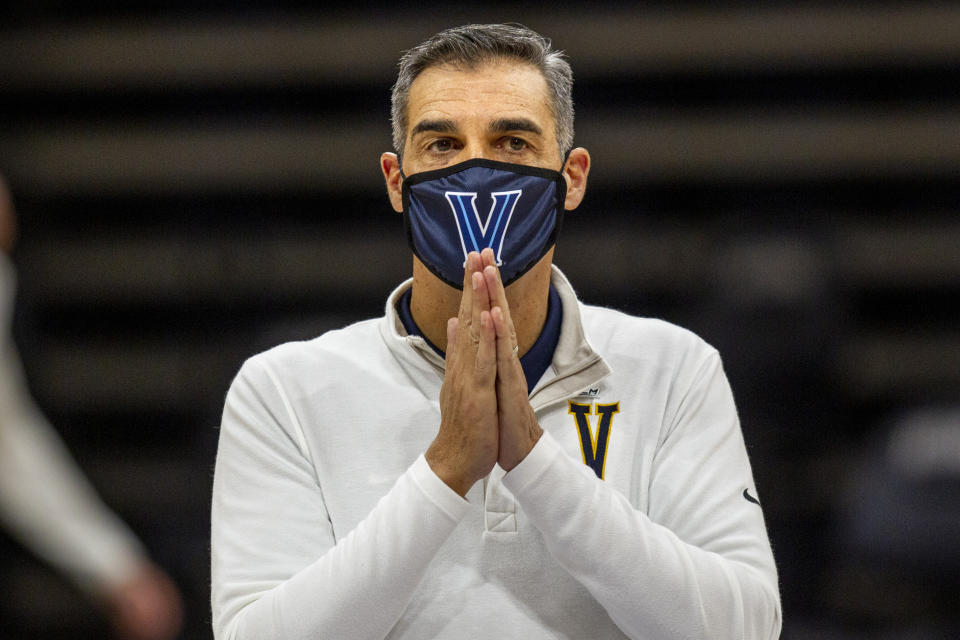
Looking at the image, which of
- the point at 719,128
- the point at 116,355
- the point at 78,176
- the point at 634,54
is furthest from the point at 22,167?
the point at 719,128

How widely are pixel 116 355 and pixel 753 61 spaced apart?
2.55 metres

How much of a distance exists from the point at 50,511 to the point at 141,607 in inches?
13.1

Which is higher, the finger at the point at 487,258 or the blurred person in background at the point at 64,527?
the finger at the point at 487,258

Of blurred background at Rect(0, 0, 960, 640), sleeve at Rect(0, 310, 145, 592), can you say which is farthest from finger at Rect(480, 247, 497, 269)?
blurred background at Rect(0, 0, 960, 640)

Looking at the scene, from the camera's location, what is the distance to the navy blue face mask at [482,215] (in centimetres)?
185

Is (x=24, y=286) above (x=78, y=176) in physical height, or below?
below

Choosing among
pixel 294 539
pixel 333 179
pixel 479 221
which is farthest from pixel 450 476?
pixel 333 179

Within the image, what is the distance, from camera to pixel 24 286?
4.24 meters

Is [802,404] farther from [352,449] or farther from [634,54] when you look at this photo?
[352,449]

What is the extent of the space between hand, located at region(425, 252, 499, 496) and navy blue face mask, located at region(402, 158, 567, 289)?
0.15m

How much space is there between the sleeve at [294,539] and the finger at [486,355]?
146mm

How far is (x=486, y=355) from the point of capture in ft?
5.48

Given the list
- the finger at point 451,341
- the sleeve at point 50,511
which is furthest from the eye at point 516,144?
the sleeve at point 50,511

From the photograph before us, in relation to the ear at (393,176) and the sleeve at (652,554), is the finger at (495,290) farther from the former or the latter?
the ear at (393,176)
